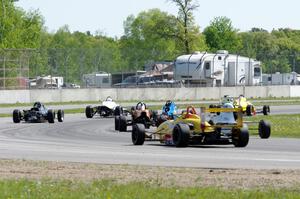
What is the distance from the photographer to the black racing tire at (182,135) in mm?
26312

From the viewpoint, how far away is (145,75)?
8519cm

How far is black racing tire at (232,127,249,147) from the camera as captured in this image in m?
26.2

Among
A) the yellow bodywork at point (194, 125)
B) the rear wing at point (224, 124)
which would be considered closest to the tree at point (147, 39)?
the yellow bodywork at point (194, 125)

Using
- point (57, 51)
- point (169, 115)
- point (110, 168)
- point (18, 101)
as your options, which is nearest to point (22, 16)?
point (57, 51)

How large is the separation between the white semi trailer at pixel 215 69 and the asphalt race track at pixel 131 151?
4496cm

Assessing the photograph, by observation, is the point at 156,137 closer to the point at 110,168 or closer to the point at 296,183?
the point at 110,168

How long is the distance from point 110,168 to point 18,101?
150 ft

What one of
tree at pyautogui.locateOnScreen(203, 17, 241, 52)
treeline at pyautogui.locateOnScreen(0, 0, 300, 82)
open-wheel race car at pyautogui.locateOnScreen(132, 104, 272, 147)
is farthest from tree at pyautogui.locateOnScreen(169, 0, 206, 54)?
open-wheel race car at pyautogui.locateOnScreen(132, 104, 272, 147)

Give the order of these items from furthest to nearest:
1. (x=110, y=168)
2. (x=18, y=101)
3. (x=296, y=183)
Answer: (x=18, y=101), (x=110, y=168), (x=296, y=183)

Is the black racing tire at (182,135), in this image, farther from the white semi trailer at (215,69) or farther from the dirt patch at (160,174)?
the white semi trailer at (215,69)

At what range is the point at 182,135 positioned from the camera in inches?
1038

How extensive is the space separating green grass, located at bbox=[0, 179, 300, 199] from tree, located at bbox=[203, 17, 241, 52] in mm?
116822

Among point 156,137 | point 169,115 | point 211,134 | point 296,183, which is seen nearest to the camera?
point 296,183

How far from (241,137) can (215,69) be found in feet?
177
